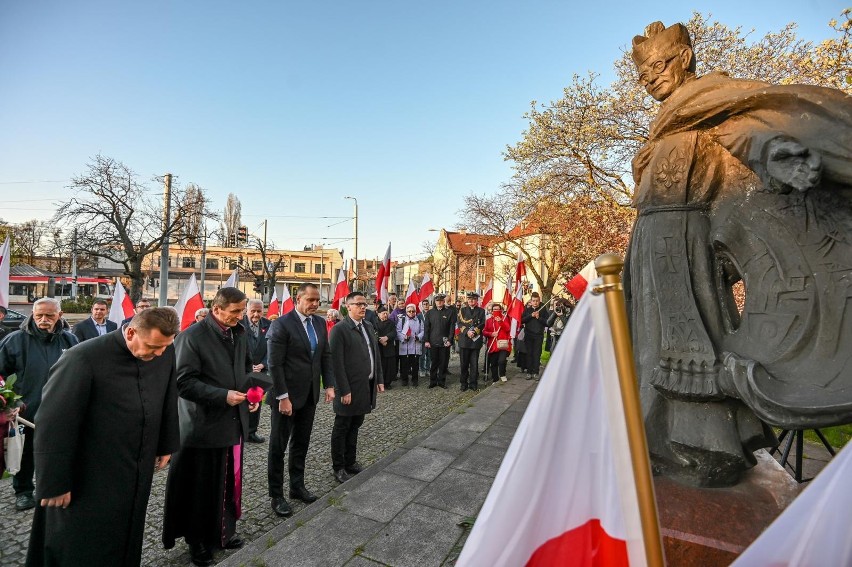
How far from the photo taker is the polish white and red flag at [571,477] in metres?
1.10

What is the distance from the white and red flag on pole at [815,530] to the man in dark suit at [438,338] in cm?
932

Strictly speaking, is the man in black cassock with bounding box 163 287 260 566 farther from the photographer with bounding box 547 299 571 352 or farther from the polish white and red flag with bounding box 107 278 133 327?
the photographer with bounding box 547 299 571 352

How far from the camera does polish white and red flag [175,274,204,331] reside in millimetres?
7328

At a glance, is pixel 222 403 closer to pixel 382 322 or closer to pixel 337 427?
pixel 337 427

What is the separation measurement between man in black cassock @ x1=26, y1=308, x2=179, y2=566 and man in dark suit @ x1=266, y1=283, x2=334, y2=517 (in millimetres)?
1473

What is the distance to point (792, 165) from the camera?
197 centimetres

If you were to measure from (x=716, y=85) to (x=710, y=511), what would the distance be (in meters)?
2.22

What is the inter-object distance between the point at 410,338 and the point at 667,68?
27.9 feet

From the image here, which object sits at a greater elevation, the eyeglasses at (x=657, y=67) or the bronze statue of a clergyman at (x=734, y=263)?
the eyeglasses at (x=657, y=67)

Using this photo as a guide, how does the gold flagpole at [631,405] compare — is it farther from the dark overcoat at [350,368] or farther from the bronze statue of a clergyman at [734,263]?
the dark overcoat at [350,368]

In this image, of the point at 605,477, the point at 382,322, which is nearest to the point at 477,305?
the point at 382,322

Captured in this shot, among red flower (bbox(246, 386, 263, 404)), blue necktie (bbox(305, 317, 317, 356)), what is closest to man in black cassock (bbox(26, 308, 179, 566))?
red flower (bbox(246, 386, 263, 404))

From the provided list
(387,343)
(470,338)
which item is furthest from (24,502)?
(470,338)

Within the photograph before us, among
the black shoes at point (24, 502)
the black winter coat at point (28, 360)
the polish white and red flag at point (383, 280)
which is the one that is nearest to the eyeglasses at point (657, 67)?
the black winter coat at point (28, 360)
